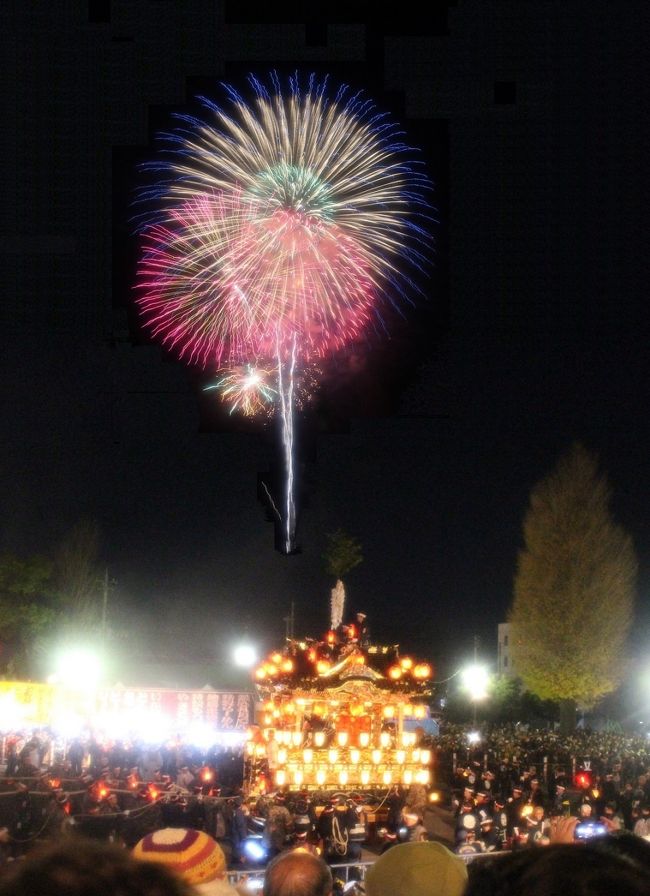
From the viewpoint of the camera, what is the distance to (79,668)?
31.2m

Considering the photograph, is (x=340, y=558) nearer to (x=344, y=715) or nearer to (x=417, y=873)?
(x=344, y=715)

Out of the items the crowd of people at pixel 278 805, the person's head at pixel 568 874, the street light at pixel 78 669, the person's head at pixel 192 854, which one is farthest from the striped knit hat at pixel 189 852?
the street light at pixel 78 669

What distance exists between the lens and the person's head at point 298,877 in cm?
408

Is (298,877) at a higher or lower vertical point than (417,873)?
lower

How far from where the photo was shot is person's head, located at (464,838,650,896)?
1.65 m

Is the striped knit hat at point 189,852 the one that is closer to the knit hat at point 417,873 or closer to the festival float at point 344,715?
the knit hat at point 417,873

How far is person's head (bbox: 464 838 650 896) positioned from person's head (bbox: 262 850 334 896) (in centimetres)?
252

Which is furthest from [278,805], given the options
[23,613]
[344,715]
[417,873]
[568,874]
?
[23,613]

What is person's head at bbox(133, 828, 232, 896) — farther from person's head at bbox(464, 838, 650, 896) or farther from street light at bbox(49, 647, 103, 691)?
street light at bbox(49, 647, 103, 691)

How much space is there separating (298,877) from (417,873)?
3.77 feet

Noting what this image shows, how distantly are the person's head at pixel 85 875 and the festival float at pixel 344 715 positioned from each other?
16.8 metres

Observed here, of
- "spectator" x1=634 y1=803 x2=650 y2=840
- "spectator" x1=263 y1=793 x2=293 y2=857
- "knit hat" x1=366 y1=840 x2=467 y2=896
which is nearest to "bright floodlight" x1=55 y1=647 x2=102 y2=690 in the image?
"spectator" x1=263 y1=793 x2=293 y2=857

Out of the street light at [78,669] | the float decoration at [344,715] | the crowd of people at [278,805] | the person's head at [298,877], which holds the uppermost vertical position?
the person's head at [298,877]

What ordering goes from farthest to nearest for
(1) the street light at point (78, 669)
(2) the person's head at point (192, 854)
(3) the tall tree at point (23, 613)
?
(3) the tall tree at point (23, 613) < (1) the street light at point (78, 669) < (2) the person's head at point (192, 854)
